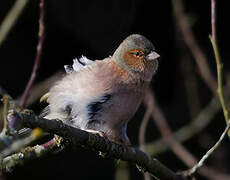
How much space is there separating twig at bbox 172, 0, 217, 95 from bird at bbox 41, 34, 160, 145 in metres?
1.12

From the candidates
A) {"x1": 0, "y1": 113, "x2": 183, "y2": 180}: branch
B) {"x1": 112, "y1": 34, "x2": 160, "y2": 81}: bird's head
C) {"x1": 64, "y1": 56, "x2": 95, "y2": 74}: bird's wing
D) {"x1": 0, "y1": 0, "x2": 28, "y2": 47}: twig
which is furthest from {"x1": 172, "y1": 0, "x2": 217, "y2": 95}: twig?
{"x1": 0, "y1": 113, "x2": 183, "y2": 180}: branch

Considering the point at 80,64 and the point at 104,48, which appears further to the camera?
the point at 104,48

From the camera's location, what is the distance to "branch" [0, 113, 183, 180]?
215cm

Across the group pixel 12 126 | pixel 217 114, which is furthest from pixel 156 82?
pixel 12 126

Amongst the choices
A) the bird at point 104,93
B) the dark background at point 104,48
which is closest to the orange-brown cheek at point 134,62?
the bird at point 104,93

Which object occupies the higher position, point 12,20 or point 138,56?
point 12,20

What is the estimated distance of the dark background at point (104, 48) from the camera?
4.79 meters

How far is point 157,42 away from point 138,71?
174 cm

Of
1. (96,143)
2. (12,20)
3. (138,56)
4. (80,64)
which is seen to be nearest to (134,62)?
(138,56)

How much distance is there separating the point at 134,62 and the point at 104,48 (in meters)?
1.23

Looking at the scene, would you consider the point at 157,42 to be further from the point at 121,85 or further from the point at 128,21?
the point at 121,85

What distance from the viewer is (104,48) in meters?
4.91

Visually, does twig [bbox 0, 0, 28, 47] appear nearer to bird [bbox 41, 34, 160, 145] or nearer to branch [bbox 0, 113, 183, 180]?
bird [bbox 41, 34, 160, 145]

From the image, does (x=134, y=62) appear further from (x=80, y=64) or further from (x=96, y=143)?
(x=96, y=143)
